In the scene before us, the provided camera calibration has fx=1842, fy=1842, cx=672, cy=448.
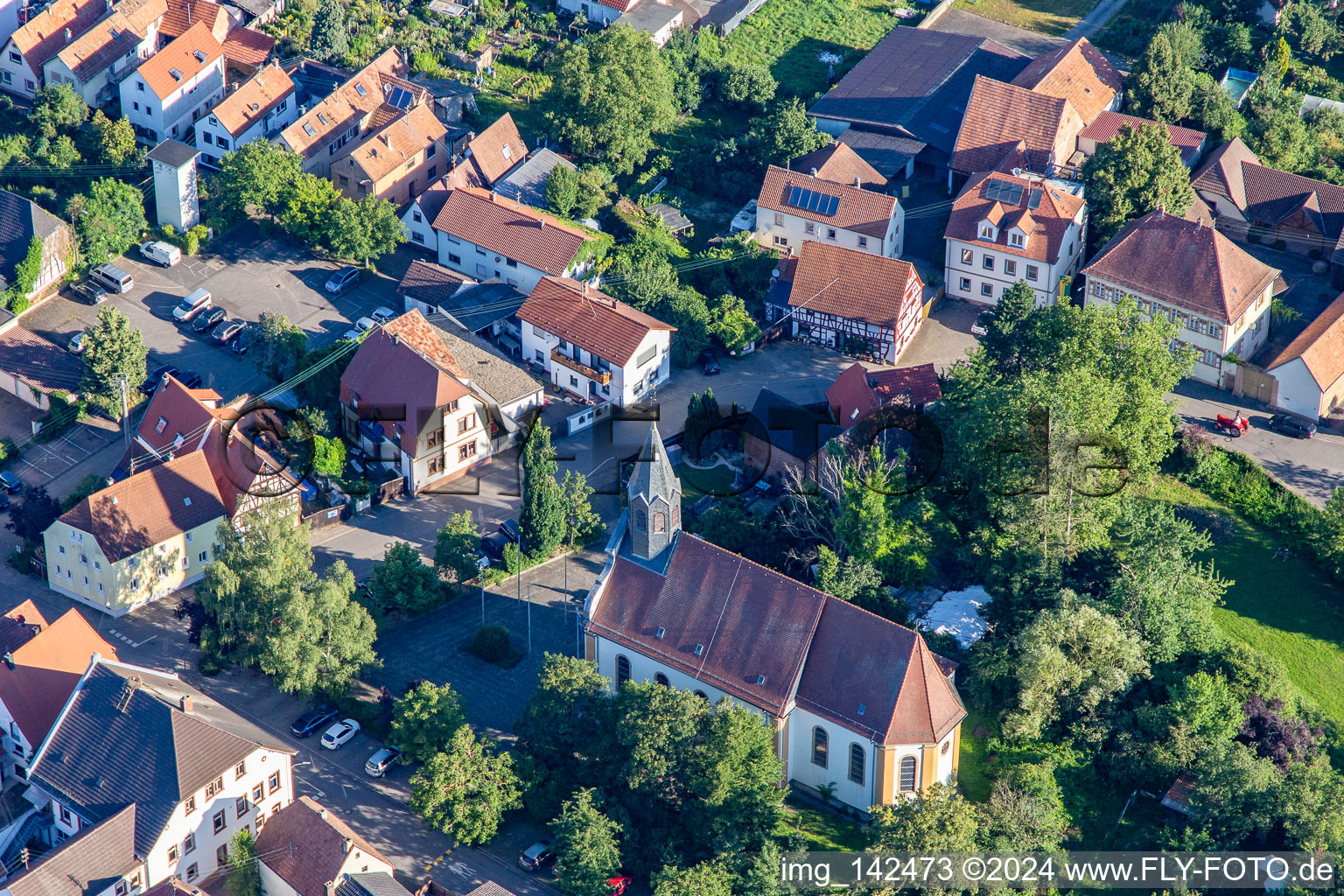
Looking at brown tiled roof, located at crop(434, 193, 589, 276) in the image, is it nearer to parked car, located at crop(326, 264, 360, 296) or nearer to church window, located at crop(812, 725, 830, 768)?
parked car, located at crop(326, 264, 360, 296)

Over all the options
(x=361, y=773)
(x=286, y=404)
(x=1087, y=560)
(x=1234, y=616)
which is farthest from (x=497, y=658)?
(x=1234, y=616)

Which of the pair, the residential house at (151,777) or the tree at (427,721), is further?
the tree at (427,721)

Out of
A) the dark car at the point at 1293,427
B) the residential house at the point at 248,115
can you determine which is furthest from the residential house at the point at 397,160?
the dark car at the point at 1293,427

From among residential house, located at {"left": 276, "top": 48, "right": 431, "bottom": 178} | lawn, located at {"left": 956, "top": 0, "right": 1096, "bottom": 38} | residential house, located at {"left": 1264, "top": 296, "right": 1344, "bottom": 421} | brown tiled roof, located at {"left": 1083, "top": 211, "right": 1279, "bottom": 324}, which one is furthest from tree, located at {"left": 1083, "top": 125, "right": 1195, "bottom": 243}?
residential house, located at {"left": 276, "top": 48, "right": 431, "bottom": 178}

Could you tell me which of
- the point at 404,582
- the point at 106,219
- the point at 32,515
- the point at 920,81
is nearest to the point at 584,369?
the point at 404,582

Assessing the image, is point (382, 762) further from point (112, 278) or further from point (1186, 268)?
point (1186, 268)

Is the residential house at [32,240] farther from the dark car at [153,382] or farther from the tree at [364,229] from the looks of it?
the tree at [364,229]

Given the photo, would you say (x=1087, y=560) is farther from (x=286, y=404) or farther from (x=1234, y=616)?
(x=286, y=404)
